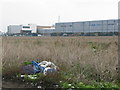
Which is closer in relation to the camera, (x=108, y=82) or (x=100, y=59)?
(x=108, y=82)

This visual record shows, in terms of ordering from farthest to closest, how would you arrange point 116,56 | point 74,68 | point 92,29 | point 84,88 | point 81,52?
1. point 92,29
2. point 81,52
3. point 116,56
4. point 74,68
5. point 84,88

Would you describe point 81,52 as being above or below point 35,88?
above

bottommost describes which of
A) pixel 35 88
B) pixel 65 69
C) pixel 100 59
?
pixel 35 88

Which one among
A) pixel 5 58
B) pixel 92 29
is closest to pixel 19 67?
pixel 5 58

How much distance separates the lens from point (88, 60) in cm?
533

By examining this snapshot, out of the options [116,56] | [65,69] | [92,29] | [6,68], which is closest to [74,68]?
[65,69]

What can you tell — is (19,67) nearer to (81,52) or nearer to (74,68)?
(74,68)

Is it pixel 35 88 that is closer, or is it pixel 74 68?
pixel 35 88

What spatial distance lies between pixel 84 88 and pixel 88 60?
1499 millimetres

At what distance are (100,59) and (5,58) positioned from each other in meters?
3.39

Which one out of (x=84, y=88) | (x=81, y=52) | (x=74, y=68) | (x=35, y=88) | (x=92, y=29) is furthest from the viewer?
(x=92, y=29)

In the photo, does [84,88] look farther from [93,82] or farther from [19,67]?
[19,67]

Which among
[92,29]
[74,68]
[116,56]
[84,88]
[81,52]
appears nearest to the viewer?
[84,88]

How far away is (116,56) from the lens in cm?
561
